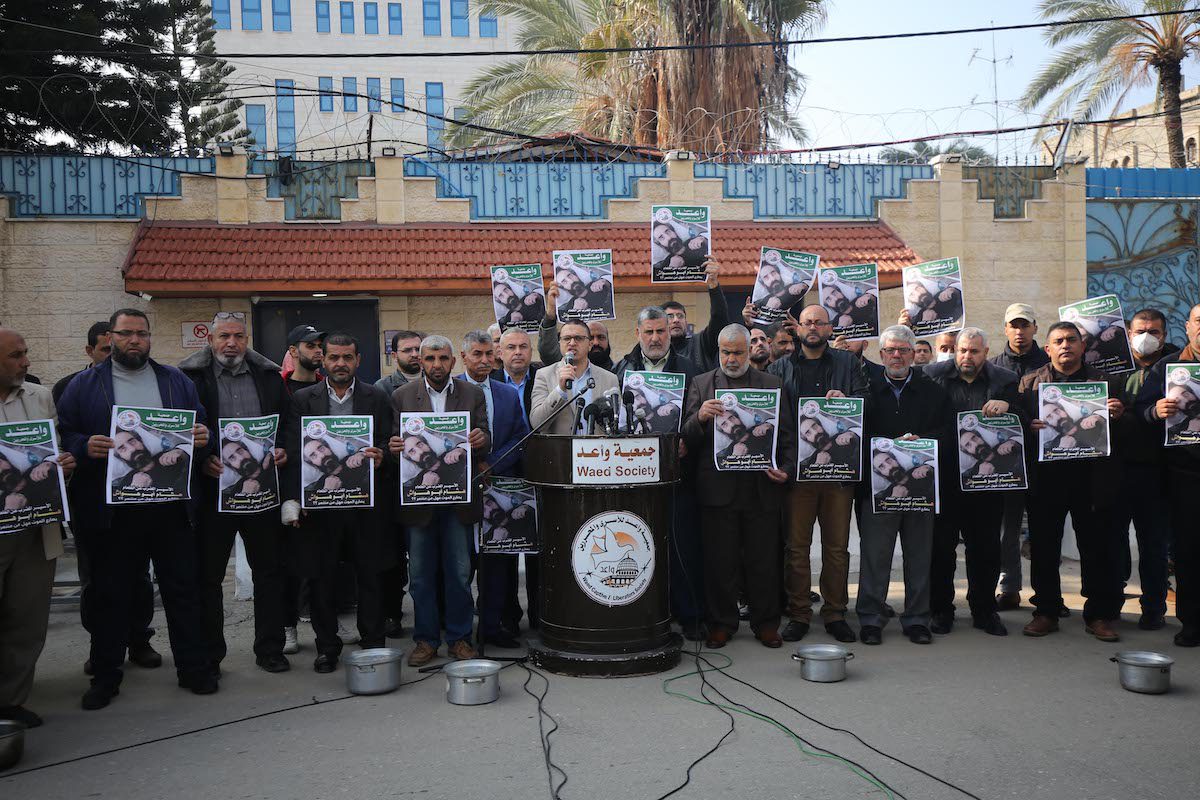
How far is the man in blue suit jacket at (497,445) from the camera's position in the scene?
285 inches

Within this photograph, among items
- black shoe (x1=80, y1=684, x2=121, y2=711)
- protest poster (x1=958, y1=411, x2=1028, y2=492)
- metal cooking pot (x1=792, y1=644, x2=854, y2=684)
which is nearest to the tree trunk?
protest poster (x1=958, y1=411, x2=1028, y2=492)

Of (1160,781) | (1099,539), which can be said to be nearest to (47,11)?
(1099,539)

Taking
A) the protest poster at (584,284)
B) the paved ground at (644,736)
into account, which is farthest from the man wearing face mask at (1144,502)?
the protest poster at (584,284)

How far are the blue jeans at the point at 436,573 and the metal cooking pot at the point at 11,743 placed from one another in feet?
8.10

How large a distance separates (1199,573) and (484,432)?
5112mm

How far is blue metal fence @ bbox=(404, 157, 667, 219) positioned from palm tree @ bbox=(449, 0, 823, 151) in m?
3.48

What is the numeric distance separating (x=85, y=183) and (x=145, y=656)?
32.4ft

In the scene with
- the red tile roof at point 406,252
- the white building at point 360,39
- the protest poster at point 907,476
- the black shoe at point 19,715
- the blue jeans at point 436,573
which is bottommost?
the black shoe at point 19,715

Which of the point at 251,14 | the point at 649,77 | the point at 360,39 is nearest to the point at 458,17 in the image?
the point at 360,39

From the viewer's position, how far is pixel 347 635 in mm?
7980

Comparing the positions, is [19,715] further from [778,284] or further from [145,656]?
[778,284]

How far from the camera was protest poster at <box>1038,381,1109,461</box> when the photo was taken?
7137 millimetres

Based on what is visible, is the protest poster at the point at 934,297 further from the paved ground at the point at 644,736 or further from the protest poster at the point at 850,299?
the paved ground at the point at 644,736

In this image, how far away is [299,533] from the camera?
6.79 metres
